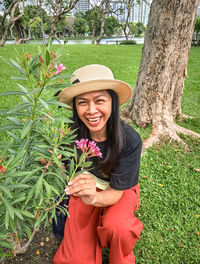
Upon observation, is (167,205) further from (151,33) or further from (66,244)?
(151,33)

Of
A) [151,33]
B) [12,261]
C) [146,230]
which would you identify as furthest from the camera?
[151,33]

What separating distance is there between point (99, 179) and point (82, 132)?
19.9 inches

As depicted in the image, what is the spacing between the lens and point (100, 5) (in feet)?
98.6

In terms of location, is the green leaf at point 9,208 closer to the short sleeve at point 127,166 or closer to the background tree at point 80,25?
the short sleeve at point 127,166

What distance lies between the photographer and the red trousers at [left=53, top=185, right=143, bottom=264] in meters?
1.67

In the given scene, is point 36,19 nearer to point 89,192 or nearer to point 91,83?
point 91,83

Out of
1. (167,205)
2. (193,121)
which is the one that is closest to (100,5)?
(193,121)

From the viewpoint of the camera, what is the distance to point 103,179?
202cm

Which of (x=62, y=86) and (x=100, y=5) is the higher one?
(x=100, y=5)

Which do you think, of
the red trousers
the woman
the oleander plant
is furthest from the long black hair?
the oleander plant

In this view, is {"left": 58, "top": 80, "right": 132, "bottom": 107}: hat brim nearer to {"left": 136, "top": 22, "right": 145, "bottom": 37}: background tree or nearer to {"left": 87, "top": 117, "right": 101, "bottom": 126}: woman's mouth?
{"left": 87, "top": 117, "right": 101, "bottom": 126}: woman's mouth

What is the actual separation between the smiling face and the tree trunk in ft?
7.28

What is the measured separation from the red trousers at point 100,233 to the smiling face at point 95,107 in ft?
2.58

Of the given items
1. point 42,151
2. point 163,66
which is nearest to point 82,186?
point 42,151
